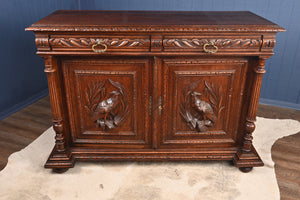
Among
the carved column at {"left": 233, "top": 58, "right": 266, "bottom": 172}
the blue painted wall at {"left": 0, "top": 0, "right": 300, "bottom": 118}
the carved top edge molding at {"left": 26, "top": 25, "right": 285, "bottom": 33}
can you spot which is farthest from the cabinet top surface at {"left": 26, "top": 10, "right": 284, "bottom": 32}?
the blue painted wall at {"left": 0, "top": 0, "right": 300, "bottom": 118}

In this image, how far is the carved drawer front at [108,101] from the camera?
1.79m

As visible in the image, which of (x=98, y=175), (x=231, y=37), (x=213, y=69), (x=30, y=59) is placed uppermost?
(x=231, y=37)

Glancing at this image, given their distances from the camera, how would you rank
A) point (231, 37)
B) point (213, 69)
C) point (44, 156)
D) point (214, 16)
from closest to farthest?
point (231, 37)
point (213, 69)
point (214, 16)
point (44, 156)

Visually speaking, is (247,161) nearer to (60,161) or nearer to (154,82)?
(154,82)

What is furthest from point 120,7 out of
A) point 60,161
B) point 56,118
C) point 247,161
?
point 247,161

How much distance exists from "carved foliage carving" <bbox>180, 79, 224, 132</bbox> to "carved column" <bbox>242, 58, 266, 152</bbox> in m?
0.19

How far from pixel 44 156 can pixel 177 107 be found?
108cm

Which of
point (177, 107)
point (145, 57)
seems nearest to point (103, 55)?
point (145, 57)

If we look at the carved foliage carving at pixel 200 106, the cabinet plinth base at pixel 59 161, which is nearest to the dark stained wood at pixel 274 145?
the cabinet plinth base at pixel 59 161

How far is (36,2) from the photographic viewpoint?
9.18 feet

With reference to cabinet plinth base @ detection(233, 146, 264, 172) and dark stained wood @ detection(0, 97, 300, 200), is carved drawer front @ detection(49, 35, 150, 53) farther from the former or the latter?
cabinet plinth base @ detection(233, 146, 264, 172)

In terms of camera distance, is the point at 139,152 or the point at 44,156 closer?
the point at 139,152

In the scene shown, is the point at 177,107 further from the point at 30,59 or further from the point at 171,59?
the point at 30,59

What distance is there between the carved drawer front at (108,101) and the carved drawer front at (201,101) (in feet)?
0.50
